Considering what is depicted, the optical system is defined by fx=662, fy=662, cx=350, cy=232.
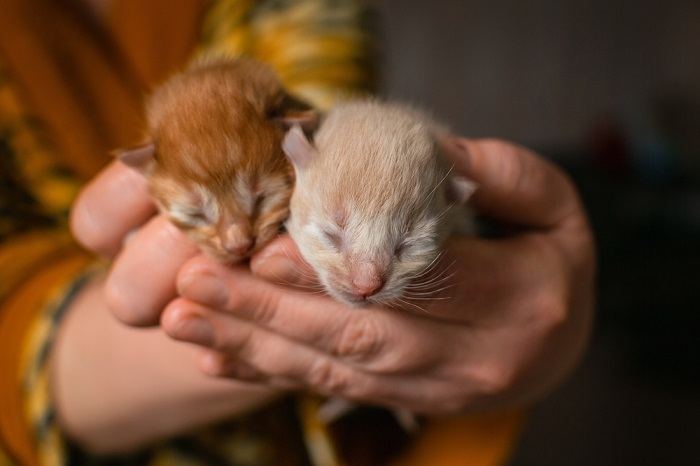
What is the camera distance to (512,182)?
0.82 metres

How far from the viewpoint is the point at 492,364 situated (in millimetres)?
817

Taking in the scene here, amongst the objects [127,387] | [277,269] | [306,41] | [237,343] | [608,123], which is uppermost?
[306,41]

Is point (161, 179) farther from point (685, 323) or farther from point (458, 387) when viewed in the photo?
point (685, 323)

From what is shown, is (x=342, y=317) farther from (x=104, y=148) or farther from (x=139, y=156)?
(x=104, y=148)

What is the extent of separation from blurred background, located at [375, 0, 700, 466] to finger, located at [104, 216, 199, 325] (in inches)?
86.2

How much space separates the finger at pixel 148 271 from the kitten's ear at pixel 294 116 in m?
0.17

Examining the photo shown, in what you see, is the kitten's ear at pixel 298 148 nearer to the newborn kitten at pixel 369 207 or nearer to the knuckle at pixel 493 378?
the newborn kitten at pixel 369 207

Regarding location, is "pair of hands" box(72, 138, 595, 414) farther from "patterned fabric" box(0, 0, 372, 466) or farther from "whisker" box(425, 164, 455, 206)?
"patterned fabric" box(0, 0, 372, 466)

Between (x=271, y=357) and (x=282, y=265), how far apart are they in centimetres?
14

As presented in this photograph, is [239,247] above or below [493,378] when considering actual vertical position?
above

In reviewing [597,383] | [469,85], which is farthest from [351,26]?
[469,85]

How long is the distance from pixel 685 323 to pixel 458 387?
2352 millimetres

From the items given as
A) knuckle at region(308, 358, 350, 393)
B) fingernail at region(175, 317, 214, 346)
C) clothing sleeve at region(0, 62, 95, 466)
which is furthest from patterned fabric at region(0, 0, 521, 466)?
fingernail at region(175, 317, 214, 346)

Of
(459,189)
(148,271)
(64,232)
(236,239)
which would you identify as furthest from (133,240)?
(64,232)
